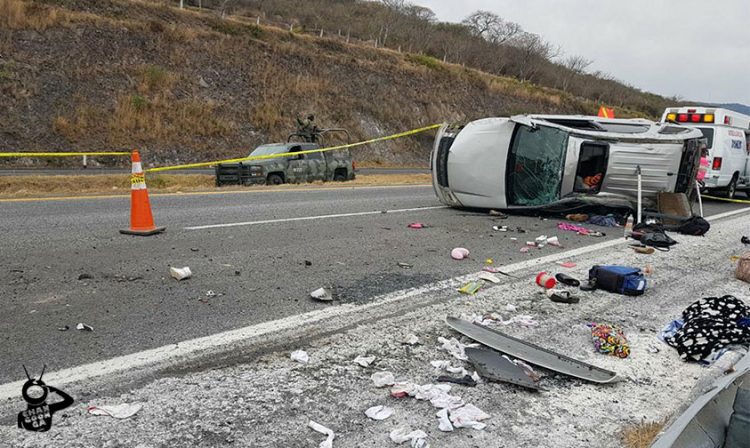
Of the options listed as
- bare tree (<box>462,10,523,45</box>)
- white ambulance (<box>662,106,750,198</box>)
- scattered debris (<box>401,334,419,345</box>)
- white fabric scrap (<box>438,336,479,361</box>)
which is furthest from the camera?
bare tree (<box>462,10,523,45</box>)

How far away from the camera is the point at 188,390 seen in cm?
288

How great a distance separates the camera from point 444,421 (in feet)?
8.92

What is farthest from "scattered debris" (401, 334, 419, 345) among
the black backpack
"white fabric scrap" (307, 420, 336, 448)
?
the black backpack

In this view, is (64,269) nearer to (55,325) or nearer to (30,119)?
(55,325)

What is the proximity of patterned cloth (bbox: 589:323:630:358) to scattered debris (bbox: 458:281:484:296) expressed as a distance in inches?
44.7

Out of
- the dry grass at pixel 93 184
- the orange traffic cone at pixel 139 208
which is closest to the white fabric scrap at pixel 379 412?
the orange traffic cone at pixel 139 208

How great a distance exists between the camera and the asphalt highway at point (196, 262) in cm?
370

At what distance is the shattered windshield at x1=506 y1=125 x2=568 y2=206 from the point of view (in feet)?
30.9

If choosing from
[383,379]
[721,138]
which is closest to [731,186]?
[721,138]

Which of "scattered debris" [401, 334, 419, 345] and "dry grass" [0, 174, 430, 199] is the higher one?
"scattered debris" [401, 334, 419, 345]

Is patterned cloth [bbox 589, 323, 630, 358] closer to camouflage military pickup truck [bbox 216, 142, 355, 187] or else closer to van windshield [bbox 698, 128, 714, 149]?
camouflage military pickup truck [bbox 216, 142, 355, 187]

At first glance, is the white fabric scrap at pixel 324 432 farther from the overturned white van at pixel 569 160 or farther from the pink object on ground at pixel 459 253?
the overturned white van at pixel 569 160

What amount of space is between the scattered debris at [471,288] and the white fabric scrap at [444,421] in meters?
2.19

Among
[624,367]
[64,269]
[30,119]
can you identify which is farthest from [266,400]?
[30,119]
